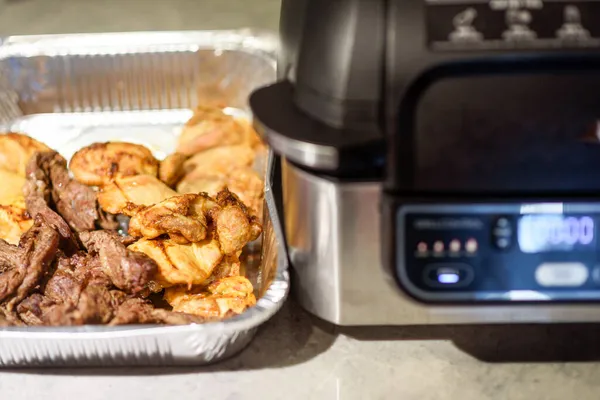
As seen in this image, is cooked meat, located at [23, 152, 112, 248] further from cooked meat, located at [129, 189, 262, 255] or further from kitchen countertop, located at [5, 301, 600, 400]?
kitchen countertop, located at [5, 301, 600, 400]

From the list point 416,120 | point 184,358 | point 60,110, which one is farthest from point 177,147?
point 416,120

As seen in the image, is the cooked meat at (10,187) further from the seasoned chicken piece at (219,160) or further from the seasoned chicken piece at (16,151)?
the seasoned chicken piece at (219,160)

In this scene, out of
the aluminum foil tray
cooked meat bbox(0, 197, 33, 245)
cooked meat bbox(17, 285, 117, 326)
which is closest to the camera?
cooked meat bbox(17, 285, 117, 326)

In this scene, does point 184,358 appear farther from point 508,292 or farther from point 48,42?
point 48,42

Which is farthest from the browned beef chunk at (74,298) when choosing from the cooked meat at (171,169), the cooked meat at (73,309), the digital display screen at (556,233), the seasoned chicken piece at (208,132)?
the digital display screen at (556,233)

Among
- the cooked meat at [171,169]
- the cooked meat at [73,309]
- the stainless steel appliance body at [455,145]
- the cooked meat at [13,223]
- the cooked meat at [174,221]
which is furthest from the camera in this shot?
the cooked meat at [171,169]

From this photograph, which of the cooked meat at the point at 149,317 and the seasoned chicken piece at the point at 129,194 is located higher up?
the seasoned chicken piece at the point at 129,194

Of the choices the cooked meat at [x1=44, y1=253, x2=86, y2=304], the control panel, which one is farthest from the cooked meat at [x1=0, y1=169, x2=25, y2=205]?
the control panel
